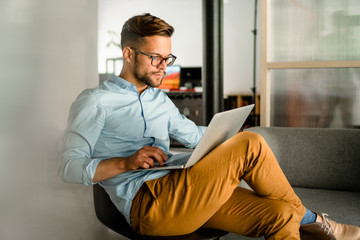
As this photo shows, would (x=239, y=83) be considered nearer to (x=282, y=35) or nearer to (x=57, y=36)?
(x=282, y=35)

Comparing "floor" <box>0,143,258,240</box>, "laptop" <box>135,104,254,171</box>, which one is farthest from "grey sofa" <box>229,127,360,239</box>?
"floor" <box>0,143,258,240</box>

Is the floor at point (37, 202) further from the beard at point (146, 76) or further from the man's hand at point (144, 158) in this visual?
the beard at point (146, 76)

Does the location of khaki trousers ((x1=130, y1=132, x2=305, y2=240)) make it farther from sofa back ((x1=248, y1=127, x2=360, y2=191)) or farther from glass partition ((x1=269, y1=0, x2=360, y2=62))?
glass partition ((x1=269, y1=0, x2=360, y2=62))

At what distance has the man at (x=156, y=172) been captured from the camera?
1.12 metres

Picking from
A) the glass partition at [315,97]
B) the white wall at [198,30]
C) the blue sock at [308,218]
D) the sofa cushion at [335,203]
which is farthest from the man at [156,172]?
the white wall at [198,30]

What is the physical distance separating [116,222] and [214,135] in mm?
434

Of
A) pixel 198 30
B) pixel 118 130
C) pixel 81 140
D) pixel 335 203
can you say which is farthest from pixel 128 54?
pixel 198 30

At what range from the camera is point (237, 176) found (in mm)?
1178

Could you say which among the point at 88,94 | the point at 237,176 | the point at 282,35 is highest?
the point at 282,35

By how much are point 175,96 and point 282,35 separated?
2871 millimetres

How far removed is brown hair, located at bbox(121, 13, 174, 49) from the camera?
4.37 ft

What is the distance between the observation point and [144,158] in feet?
3.56

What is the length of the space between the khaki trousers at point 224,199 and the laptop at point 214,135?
0.04m

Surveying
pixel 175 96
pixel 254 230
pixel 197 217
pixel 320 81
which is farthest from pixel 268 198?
pixel 175 96
